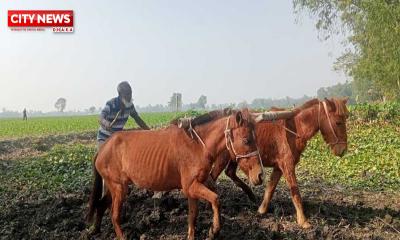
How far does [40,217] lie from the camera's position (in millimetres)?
7535

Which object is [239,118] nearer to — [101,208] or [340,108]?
[340,108]

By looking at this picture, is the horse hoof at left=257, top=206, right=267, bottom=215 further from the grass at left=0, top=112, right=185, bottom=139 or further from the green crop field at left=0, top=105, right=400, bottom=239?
the grass at left=0, top=112, right=185, bottom=139

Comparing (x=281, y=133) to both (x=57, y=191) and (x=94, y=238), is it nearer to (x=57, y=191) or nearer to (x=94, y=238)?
(x=94, y=238)

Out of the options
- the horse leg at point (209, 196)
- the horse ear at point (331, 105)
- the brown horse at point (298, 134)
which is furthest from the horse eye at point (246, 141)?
the horse ear at point (331, 105)

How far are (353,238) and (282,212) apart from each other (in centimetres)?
142

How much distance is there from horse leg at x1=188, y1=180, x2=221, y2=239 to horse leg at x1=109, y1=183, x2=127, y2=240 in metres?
1.24

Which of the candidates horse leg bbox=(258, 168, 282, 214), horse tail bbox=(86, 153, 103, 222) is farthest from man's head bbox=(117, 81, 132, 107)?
horse leg bbox=(258, 168, 282, 214)

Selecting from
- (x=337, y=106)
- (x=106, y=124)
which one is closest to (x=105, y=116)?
(x=106, y=124)

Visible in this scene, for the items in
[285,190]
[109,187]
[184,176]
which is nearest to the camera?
[184,176]

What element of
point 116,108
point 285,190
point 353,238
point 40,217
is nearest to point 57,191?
point 40,217

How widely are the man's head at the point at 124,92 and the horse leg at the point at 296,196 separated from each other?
2918 mm

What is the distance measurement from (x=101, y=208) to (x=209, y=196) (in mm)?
2276

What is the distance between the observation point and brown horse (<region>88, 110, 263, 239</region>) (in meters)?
5.61

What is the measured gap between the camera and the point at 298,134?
7.16m
